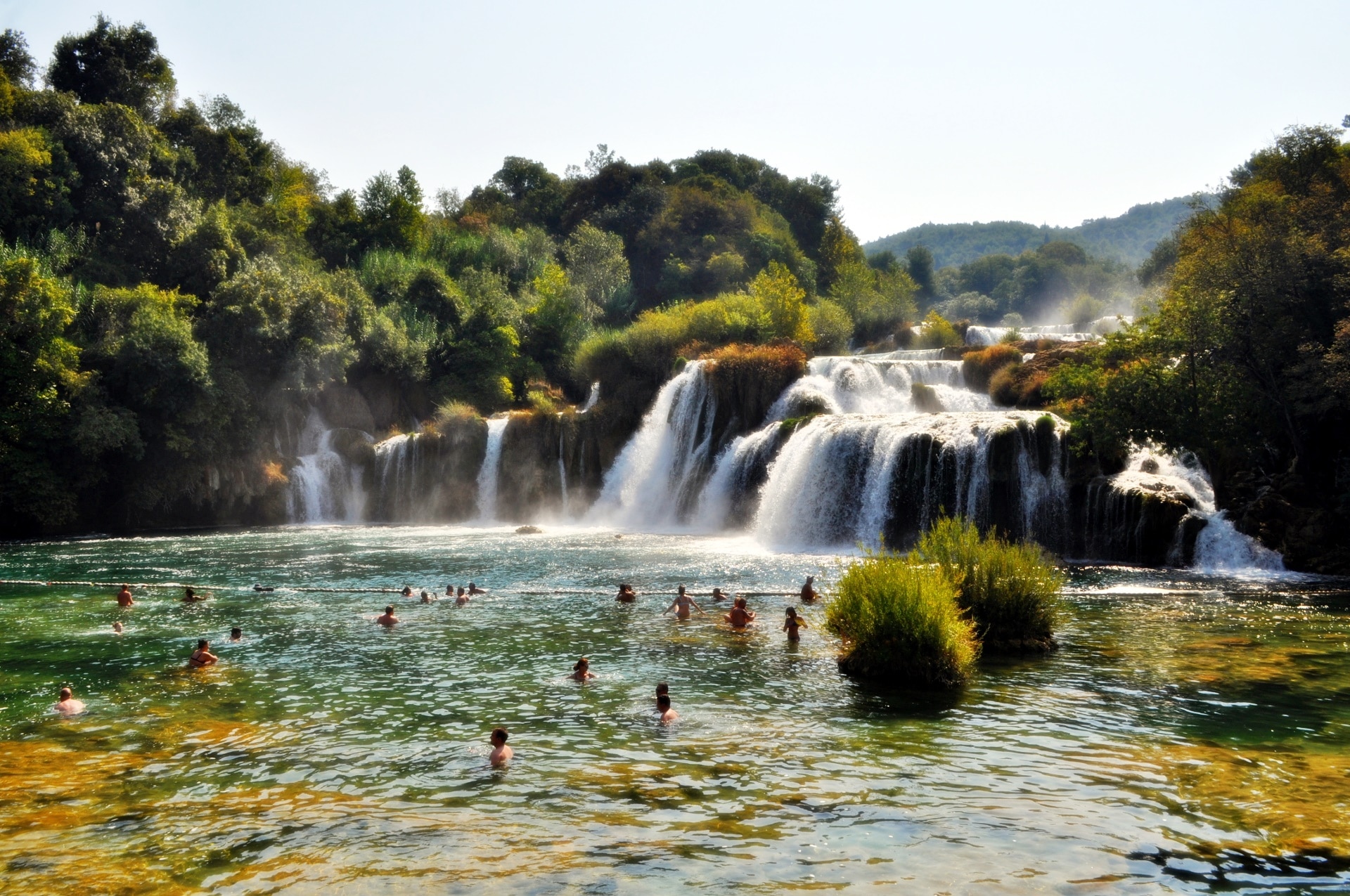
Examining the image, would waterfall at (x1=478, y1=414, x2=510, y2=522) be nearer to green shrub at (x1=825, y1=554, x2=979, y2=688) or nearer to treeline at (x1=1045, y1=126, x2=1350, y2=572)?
treeline at (x1=1045, y1=126, x2=1350, y2=572)

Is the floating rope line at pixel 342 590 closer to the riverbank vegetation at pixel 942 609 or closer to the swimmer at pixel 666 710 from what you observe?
the riverbank vegetation at pixel 942 609

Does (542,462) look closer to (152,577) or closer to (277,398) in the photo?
(277,398)

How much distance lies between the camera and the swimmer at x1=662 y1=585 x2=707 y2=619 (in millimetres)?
20709

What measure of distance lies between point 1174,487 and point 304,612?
2378cm

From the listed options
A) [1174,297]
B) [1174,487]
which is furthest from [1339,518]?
[1174,297]

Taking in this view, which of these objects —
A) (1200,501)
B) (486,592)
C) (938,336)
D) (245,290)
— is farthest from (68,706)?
(938,336)

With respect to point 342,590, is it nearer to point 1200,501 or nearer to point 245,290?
point 1200,501

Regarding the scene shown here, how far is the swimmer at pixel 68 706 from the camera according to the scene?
45.3ft

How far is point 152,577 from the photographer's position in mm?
28031

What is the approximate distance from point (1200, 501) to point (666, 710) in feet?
71.5

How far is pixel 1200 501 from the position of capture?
28500 mm

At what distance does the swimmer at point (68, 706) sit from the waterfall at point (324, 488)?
113 feet

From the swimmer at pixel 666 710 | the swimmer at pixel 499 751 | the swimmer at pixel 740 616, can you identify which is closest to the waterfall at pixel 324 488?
the swimmer at pixel 740 616

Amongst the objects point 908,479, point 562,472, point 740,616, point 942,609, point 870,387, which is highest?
point 870,387
